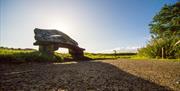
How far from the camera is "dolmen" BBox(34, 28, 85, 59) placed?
1538cm

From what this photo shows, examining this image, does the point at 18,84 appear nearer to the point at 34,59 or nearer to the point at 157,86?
the point at 157,86

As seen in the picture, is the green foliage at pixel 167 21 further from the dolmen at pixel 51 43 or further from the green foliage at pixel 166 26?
the dolmen at pixel 51 43

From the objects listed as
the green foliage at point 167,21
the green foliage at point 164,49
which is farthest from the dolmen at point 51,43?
the green foliage at point 167,21

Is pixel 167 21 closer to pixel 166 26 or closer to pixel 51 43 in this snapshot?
pixel 166 26

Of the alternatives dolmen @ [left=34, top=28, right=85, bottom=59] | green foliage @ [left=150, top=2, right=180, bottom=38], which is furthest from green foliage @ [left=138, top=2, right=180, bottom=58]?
dolmen @ [left=34, top=28, right=85, bottom=59]

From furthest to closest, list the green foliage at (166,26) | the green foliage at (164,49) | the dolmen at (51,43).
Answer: the green foliage at (166,26) < the green foliage at (164,49) < the dolmen at (51,43)

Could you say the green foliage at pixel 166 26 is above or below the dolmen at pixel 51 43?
above

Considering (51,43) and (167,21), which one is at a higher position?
(167,21)

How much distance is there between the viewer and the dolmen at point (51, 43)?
15.4 m

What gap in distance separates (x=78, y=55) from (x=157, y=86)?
45.4ft

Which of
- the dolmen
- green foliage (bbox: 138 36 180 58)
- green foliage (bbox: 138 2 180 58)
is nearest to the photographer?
the dolmen

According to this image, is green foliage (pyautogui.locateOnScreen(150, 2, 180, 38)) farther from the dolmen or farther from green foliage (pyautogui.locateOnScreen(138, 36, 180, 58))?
the dolmen

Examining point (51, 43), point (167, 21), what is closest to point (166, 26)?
point (167, 21)

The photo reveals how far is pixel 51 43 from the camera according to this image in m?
15.6
